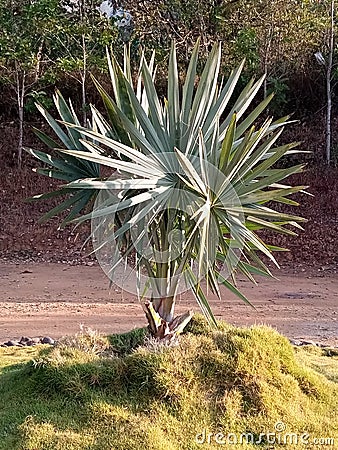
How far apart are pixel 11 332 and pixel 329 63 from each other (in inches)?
462

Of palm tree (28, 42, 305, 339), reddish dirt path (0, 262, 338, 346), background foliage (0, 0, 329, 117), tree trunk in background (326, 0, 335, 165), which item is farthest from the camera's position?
background foliage (0, 0, 329, 117)

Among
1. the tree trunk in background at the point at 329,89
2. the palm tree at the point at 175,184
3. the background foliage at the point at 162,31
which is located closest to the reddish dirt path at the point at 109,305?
the palm tree at the point at 175,184

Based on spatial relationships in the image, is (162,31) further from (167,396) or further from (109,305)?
(167,396)

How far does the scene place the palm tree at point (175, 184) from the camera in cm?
335

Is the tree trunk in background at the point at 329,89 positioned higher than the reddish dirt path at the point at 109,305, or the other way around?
the tree trunk in background at the point at 329,89

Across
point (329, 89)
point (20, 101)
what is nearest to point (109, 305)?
point (20, 101)

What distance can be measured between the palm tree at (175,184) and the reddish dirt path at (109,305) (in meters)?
2.95

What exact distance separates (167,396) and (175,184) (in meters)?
1.41

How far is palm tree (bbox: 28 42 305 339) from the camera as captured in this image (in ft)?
11.0

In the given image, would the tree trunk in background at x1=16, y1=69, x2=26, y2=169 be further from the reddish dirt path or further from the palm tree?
the palm tree

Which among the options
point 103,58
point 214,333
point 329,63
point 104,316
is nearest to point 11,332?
point 104,316

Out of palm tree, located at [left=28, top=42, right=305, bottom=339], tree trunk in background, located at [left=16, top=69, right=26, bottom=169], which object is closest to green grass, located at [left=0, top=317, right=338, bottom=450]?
palm tree, located at [left=28, top=42, right=305, bottom=339]

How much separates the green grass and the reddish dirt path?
8.74ft

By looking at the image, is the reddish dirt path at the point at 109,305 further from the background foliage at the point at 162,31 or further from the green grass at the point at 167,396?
the background foliage at the point at 162,31
